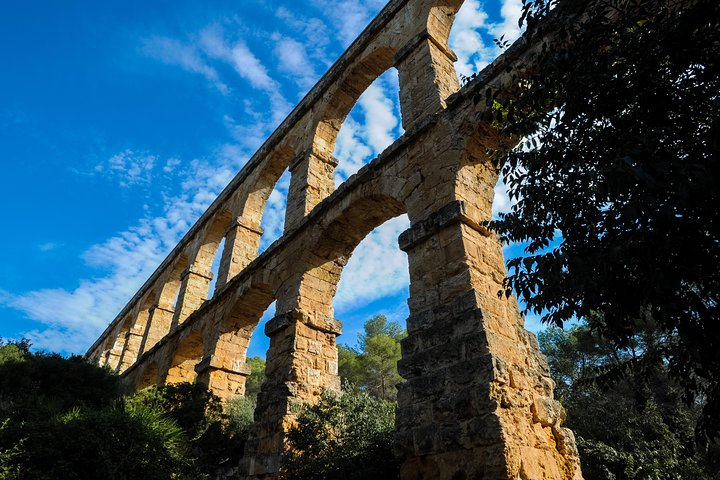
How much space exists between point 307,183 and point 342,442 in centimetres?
561

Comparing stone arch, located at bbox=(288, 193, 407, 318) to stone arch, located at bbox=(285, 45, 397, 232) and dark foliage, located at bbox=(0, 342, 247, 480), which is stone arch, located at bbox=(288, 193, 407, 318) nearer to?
stone arch, located at bbox=(285, 45, 397, 232)

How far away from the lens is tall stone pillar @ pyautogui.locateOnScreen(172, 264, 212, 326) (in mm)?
13696

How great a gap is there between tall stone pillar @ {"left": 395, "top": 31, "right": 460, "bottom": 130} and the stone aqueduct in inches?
1.3

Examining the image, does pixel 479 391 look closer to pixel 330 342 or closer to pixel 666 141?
pixel 666 141

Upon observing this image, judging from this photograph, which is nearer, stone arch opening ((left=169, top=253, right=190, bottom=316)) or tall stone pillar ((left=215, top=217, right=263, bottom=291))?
tall stone pillar ((left=215, top=217, right=263, bottom=291))

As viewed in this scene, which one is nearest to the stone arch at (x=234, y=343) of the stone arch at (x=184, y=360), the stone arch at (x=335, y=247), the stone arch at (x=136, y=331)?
the stone arch at (x=335, y=247)

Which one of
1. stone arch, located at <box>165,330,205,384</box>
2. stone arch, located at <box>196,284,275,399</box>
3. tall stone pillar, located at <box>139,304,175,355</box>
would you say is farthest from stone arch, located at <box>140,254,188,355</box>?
stone arch, located at <box>196,284,275,399</box>

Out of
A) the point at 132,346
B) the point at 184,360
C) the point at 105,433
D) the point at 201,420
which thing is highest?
the point at 132,346

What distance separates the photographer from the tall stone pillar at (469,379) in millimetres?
3961

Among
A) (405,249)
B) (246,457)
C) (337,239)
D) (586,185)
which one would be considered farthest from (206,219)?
(586,185)

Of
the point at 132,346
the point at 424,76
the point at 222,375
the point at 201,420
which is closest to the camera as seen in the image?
the point at 424,76

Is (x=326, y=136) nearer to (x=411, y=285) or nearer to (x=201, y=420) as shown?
(x=411, y=285)

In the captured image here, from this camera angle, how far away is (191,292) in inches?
559

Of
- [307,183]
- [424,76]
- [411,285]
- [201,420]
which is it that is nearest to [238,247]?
[307,183]
